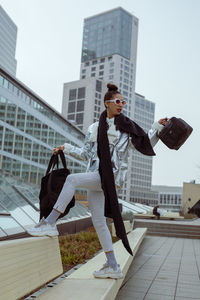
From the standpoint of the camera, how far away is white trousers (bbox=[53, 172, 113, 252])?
331 centimetres

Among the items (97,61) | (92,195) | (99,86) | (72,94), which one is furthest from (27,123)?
(97,61)

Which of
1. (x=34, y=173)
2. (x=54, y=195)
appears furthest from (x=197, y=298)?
(x=34, y=173)

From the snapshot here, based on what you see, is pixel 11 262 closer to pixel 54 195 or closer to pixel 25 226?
pixel 54 195

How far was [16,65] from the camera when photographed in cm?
15550

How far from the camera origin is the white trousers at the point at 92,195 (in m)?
3.31

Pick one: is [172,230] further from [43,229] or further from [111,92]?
[43,229]

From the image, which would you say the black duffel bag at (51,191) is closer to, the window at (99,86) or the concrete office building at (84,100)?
the concrete office building at (84,100)

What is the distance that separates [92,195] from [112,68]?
468 feet

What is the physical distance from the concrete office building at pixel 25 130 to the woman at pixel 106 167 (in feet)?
95.5

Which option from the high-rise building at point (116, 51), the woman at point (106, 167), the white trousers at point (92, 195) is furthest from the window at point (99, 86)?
the white trousers at point (92, 195)

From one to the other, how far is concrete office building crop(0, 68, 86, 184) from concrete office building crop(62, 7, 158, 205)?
80.9 m

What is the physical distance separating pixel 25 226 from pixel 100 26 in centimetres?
15013

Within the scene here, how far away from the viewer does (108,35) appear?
145625 millimetres

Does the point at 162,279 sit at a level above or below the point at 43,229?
below
